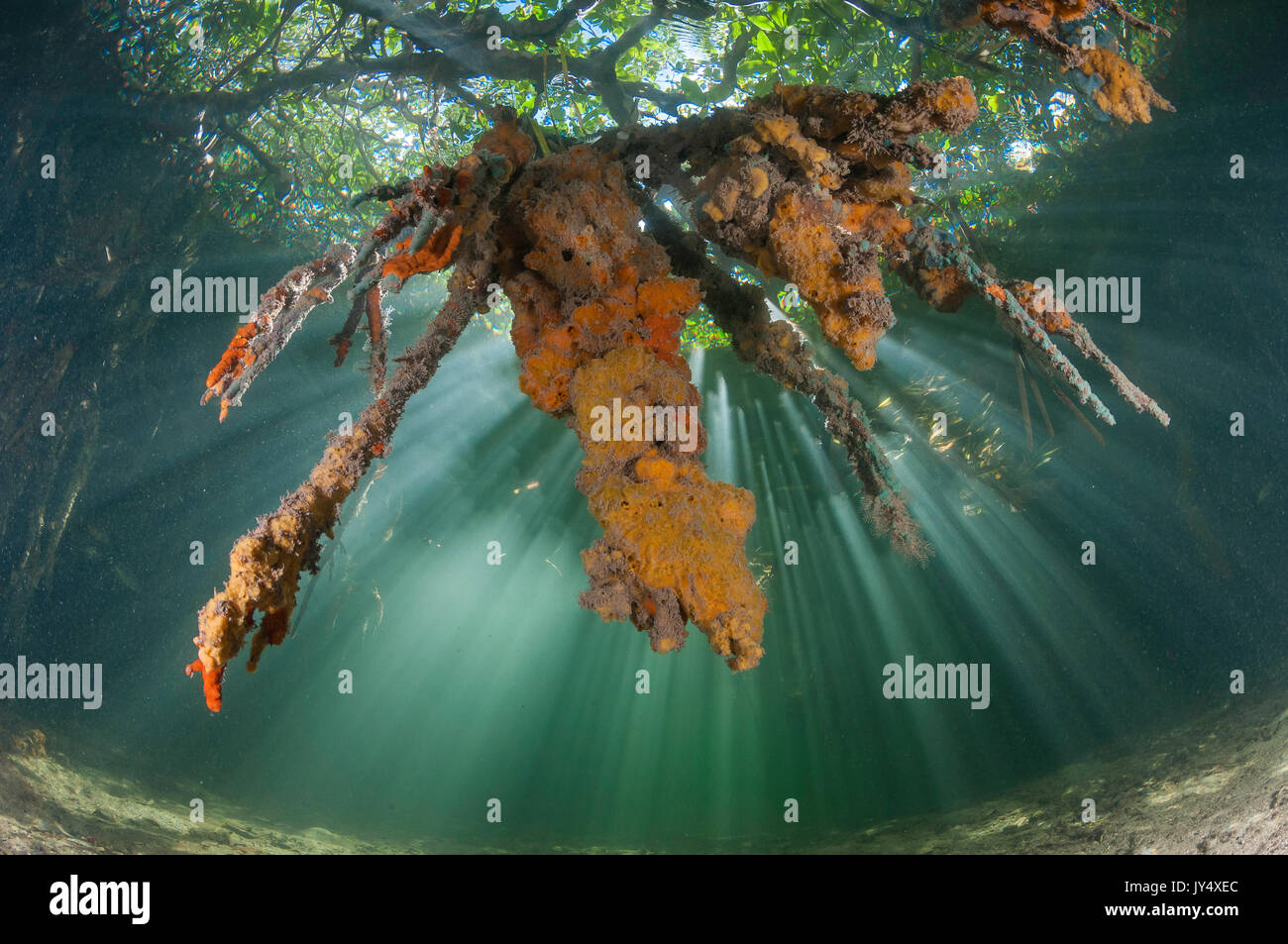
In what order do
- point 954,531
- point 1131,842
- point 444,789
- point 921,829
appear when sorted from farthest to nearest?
A: point 444,789 → point 954,531 → point 921,829 → point 1131,842

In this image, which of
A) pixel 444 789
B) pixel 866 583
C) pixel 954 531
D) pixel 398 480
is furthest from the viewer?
pixel 444 789

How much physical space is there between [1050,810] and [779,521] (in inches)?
361

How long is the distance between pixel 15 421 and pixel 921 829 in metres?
16.8

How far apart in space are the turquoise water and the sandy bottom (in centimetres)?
121

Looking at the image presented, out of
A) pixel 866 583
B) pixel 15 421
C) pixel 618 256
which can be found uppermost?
pixel 15 421

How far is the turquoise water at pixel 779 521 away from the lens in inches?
274

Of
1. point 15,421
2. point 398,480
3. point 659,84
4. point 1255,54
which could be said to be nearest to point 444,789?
point 398,480

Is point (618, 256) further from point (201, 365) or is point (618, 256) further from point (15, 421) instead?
point (201, 365)

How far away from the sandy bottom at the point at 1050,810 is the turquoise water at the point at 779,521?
1209mm

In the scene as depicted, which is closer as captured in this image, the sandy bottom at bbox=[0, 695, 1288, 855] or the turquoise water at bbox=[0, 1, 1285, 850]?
the sandy bottom at bbox=[0, 695, 1288, 855]

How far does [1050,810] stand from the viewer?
9.16m

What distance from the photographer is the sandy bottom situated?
6207mm

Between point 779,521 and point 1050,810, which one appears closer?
point 1050,810

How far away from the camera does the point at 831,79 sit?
568 cm
